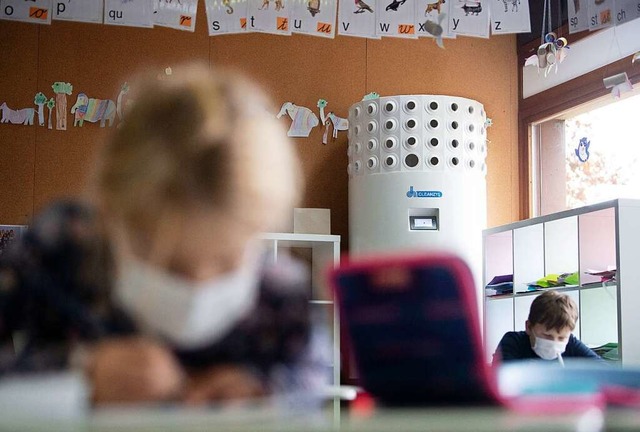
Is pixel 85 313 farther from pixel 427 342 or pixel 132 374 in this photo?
pixel 427 342

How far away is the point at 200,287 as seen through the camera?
43 centimetres

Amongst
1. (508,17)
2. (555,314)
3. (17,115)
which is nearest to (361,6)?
(508,17)

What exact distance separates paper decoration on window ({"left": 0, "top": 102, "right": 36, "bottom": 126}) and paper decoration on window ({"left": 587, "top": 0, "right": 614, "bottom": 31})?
2906mm

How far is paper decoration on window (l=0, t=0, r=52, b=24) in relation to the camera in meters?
4.04

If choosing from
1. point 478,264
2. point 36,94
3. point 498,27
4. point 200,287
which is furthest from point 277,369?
point 36,94

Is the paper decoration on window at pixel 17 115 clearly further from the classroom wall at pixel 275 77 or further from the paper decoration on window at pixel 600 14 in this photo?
the paper decoration on window at pixel 600 14

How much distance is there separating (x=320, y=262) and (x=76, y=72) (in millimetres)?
1707

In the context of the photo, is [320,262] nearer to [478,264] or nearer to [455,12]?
[478,264]

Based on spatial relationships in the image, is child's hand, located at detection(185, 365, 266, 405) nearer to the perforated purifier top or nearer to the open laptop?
the open laptop

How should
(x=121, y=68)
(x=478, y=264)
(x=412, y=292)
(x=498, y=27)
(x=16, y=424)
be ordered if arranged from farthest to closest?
(x=121, y=68) → (x=478, y=264) → (x=498, y=27) → (x=412, y=292) → (x=16, y=424)

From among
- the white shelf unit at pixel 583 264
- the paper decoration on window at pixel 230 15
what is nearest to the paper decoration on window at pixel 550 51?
the white shelf unit at pixel 583 264

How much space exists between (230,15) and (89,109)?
3.13 feet

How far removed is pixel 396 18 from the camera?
4254 mm

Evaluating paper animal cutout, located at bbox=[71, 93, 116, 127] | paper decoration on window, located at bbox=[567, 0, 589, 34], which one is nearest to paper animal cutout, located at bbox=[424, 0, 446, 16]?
paper decoration on window, located at bbox=[567, 0, 589, 34]
